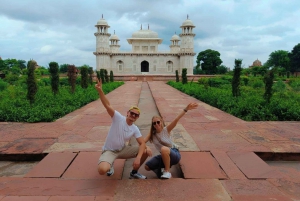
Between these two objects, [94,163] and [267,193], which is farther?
[94,163]

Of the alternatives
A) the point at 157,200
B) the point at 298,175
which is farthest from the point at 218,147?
the point at 157,200

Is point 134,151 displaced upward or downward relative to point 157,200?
upward

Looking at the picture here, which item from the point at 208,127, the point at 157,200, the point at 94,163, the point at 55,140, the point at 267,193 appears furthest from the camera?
the point at 208,127

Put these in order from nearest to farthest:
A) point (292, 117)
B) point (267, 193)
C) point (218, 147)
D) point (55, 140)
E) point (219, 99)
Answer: point (267, 193) → point (218, 147) → point (55, 140) → point (292, 117) → point (219, 99)

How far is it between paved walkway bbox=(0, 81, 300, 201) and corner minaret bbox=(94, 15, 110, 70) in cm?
3105

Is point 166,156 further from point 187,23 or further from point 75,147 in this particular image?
point 187,23

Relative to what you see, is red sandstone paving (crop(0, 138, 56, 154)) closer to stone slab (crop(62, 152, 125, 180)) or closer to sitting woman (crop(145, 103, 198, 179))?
stone slab (crop(62, 152, 125, 180))

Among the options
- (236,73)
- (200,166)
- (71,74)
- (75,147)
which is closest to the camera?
(200,166)

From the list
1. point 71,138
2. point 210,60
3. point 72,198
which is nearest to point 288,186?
point 72,198

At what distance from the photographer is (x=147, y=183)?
89.3 inches

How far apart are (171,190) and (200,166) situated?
602mm

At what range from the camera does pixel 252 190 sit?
2.14 metres

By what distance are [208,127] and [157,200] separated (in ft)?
8.54

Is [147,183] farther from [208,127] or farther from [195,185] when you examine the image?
[208,127]
